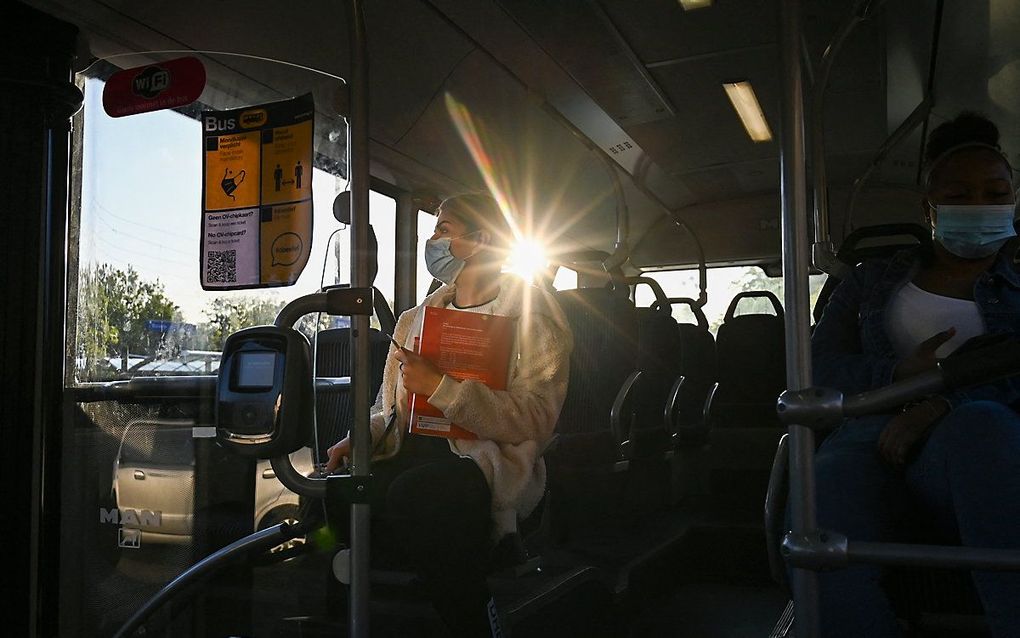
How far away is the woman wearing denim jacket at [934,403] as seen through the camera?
1352 millimetres

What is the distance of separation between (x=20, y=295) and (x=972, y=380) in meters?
2.41

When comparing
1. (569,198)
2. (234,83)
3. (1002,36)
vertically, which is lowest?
(234,83)

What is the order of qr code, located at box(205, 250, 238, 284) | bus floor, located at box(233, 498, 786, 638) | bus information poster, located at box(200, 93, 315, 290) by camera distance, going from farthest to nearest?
bus floor, located at box(233, 498, 786, 638), qr code, located at box(205, 250, 238, 284), bus information poster, located at box(200, 93, 315, 290)

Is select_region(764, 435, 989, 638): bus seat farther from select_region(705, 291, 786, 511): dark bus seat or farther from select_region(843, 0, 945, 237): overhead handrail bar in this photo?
select_region(705, 291, 786, 511): dark bus seat

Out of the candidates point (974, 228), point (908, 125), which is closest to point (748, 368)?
point (908, 125)

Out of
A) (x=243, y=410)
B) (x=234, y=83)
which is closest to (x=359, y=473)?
(x=243, y=410)

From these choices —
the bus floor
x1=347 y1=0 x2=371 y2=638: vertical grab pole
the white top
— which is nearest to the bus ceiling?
x1=347 y1=0 x2=371 y2=638: vertical grab pole

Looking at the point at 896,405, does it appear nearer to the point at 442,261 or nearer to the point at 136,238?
the point at 442,261

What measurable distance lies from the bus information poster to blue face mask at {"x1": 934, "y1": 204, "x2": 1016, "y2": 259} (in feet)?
4.69

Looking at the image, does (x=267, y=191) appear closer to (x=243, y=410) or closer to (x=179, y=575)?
(x=243, y=410)

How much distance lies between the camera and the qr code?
2012 millimetres

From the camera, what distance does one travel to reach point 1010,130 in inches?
193

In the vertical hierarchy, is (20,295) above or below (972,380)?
above

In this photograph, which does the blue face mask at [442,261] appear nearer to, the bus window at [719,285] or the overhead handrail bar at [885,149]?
the overhead handrail bar at [885,149]
